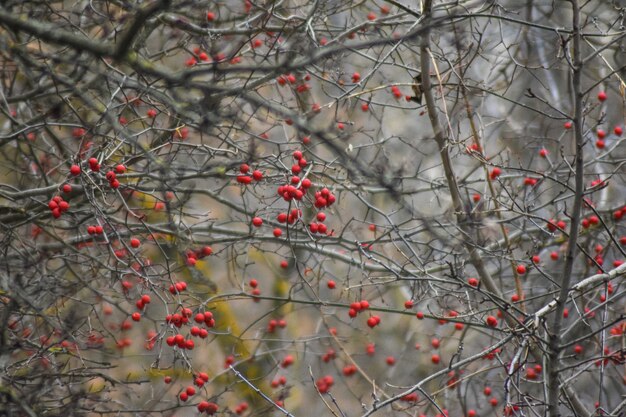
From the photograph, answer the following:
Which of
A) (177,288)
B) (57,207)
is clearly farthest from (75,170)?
(177,288)

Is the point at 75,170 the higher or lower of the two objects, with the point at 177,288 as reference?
higher

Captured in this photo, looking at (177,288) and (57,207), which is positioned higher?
(57,207)

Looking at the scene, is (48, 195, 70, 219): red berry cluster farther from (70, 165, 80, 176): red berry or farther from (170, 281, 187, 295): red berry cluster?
(170, 281, 187, 295): red berry cluster

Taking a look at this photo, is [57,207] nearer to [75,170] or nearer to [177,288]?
[75,170]

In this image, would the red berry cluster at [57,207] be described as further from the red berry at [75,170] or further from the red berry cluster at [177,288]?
the red berry cluster at [177,288]

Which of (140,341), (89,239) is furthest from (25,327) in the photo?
(140,341)

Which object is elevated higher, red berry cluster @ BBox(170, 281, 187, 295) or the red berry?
the red berry

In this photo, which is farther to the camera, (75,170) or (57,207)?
(57,207)

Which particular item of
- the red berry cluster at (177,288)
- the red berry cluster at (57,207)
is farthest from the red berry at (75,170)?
the red berry cluster at (177,288)

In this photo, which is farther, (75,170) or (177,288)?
(177,288)

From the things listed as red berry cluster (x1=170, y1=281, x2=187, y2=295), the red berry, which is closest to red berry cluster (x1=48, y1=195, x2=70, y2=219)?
the red berry

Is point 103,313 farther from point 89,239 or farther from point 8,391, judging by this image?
point 8,391

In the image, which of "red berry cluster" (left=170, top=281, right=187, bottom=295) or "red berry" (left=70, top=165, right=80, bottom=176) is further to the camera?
"red berry cluster" (left=170, top=281, right=187, bottom=295)

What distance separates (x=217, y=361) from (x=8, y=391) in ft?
18.5
